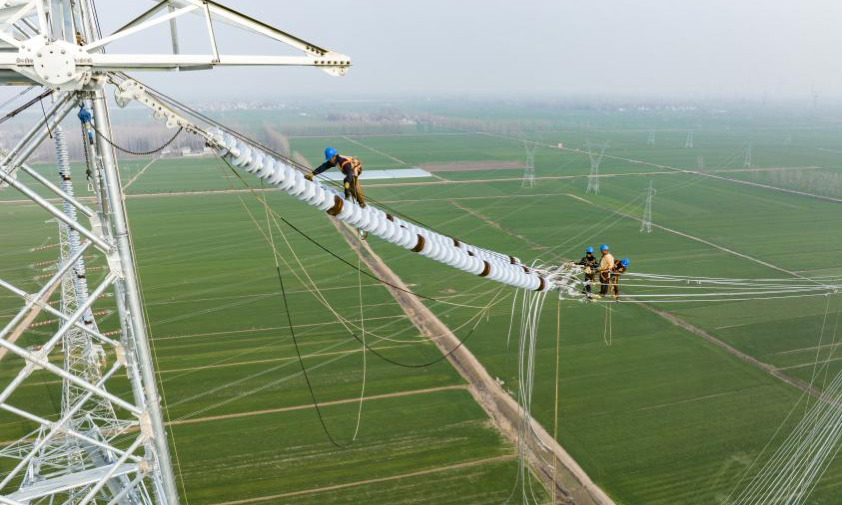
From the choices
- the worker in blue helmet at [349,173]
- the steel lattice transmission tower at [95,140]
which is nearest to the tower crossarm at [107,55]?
the steel lattice transmission tower at [95,140]

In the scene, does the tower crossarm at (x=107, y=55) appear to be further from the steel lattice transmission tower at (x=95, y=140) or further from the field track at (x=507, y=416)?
the field track at (x=507, y=416)

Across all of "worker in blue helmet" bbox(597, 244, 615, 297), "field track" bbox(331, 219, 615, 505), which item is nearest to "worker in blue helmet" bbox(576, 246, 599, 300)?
"worker in blue helmet" bbox(597, 244, 615, 297)

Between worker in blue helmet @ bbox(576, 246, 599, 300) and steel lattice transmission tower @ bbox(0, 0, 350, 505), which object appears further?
worker in blue helmet @ bbox(576, 246, 599, 300)

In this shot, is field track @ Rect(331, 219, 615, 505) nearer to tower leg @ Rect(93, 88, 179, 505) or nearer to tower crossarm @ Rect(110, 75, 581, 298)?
tower crossarm @ Rect(110, 75, 581, 298)

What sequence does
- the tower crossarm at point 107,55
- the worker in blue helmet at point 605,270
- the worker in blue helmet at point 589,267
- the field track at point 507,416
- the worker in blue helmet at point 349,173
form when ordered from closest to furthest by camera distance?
the tower crossarm at point 107,55
the worker in blue helmet at point 349,173
the worker in blue helmet at point 589,267
the worker in blue helmet at point 605,270
the field track at point 507,416

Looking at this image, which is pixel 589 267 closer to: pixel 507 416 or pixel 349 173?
pixel 349 173

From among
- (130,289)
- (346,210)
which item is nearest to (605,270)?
(346,210)

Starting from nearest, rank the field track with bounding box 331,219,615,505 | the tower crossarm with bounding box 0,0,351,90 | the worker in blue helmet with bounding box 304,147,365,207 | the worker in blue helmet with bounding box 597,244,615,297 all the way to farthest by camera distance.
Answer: the tower crossarm with bounding box 0,0,351,90
the worker in blue helmet with bounding box 304,147,365,207
the worker in blue helmet with bounding box 597,244,615,297
the field track with bounding box 331,219,615,505

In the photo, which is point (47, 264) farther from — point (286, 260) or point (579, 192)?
point (579, 192)

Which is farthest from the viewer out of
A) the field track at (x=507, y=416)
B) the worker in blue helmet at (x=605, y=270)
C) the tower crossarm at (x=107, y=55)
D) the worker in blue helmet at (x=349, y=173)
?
the field track at (x=507, y=416)

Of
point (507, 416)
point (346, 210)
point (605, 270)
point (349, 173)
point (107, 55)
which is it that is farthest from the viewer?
point (507, 416)

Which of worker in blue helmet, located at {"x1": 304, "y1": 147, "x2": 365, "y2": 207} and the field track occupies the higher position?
worker in blue helmet, located at {"x1": 304, "y1": 147, "x2": 365, "y2": 207}

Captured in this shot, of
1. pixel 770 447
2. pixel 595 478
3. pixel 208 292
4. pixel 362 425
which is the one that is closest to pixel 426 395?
pixel 362 425
